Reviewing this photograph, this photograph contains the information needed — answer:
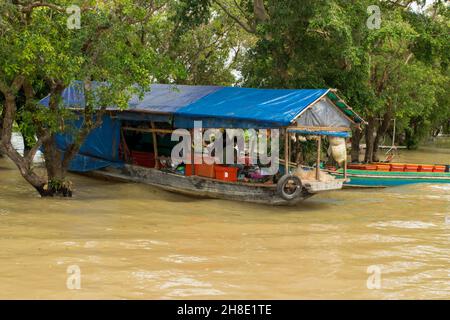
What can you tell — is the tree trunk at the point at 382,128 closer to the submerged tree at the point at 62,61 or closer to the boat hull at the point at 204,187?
the boat hull at the point at 204,187

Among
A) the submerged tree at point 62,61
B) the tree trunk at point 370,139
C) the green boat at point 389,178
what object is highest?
the submerged tree at point 62,61

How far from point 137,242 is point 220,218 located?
8.89 feet

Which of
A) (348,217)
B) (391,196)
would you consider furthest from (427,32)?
(348,217)

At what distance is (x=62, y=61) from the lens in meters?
11.0

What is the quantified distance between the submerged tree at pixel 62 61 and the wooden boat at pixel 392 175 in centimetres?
699

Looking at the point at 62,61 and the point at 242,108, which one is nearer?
the point at 62,61

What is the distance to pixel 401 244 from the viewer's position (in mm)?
9883

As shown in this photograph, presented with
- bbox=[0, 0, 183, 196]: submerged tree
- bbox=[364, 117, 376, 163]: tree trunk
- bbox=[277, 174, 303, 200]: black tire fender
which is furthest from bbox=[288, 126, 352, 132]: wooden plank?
bbox=[364, 117, 376, 163]: tree trunk

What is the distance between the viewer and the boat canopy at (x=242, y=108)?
12.6 metres

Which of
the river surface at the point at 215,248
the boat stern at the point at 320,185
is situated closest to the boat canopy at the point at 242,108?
the boat stern at the point at 320,185

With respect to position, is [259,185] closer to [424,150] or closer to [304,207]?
[304,207]

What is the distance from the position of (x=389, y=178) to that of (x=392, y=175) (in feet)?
0.60

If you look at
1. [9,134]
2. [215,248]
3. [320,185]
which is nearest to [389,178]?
[320,185]

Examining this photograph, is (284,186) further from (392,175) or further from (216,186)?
(392,175)
